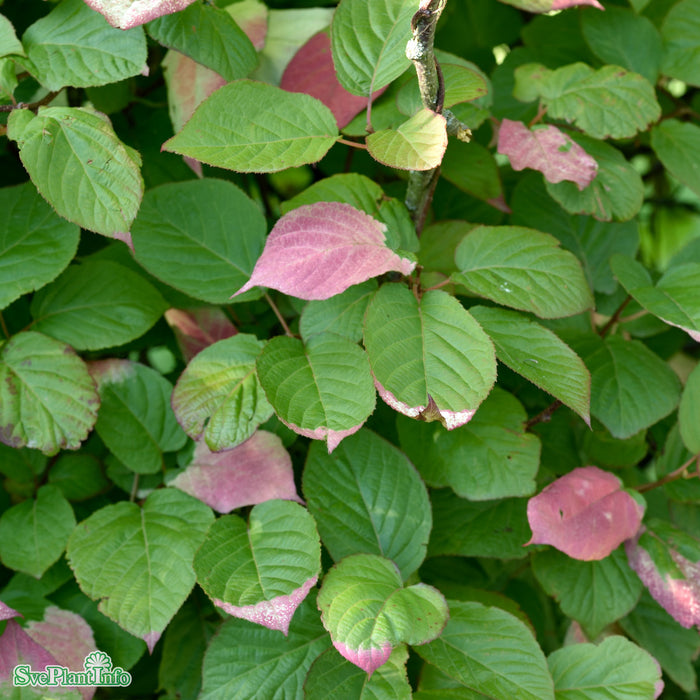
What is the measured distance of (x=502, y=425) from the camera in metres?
0.83

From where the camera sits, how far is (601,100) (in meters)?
0.88

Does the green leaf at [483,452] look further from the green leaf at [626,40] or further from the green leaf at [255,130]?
the green leaf at [626,40]

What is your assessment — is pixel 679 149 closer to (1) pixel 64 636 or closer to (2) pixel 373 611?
(2) pixel 373 611

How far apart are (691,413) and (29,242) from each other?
0.80 m

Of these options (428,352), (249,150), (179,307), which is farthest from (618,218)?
(179,307)

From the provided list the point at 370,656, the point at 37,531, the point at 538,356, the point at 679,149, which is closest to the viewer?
the point at 370,656

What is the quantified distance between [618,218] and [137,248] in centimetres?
58

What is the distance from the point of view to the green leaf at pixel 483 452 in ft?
2.60

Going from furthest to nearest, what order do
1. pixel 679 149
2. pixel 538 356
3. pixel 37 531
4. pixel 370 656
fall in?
pixel 679 149, pixel 37 531, pixel 538 356, pixel 370 656

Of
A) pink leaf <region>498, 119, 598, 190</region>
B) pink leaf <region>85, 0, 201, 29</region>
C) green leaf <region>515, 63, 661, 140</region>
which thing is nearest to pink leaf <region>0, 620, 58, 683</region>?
pink leaf <region>85, 0, 201, 29</region>

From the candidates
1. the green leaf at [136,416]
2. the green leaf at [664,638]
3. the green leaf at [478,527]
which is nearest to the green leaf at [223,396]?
the green leaf at [136,416]

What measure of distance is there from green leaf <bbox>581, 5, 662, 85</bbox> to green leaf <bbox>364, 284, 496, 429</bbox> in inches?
21.5

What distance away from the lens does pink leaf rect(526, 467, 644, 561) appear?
754 millimetres

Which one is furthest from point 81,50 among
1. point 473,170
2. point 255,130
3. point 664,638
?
point 664,638
